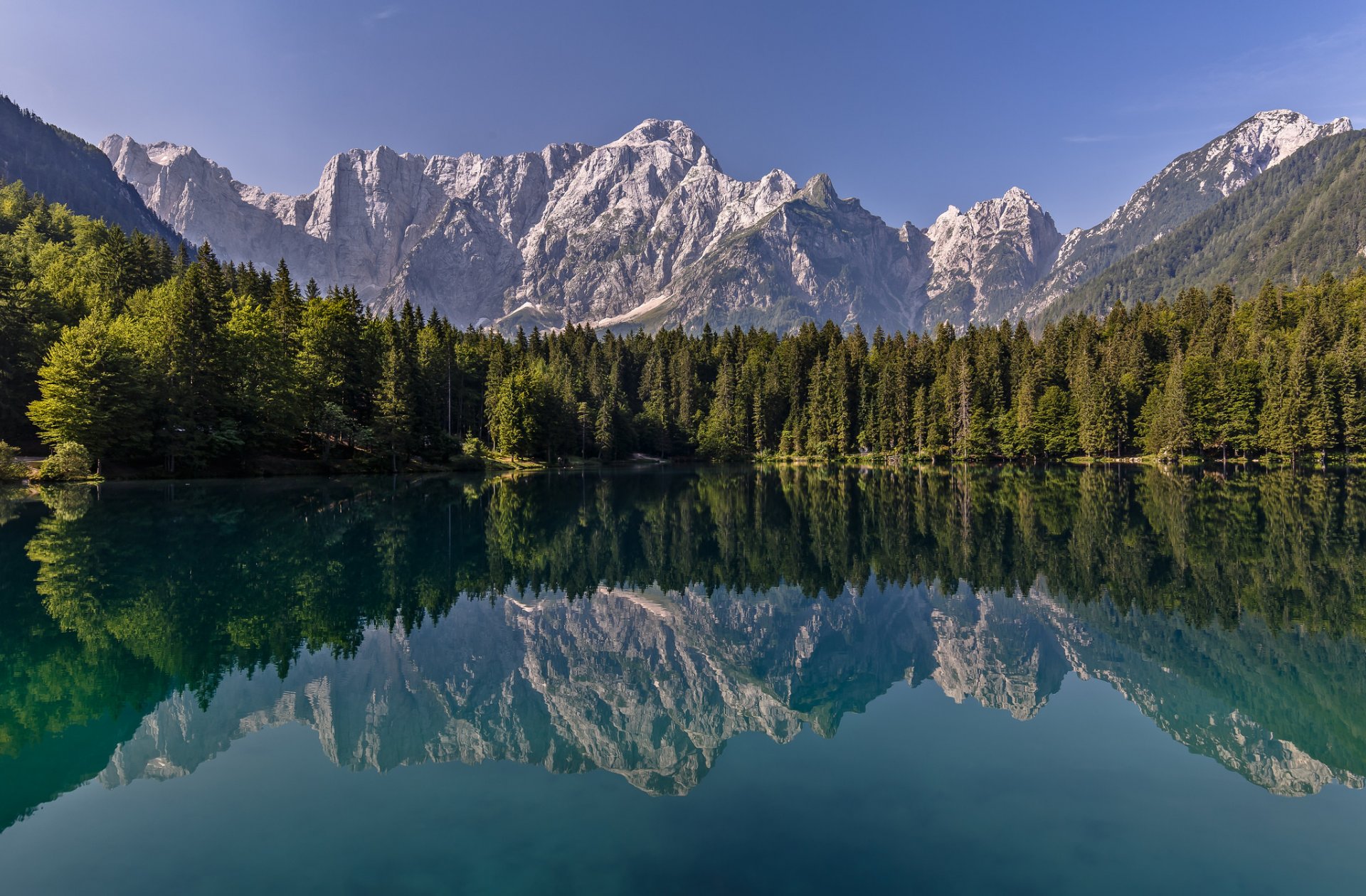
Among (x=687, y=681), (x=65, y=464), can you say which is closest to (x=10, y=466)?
(x=65, y=464)

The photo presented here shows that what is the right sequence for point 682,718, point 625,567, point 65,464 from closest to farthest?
point 682,718, point 625,567, point 65,464

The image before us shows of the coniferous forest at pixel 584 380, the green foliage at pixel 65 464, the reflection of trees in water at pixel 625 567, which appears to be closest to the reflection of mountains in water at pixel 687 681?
the reflection of trees in water at pixel 625 567

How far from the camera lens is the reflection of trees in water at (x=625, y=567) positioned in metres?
14.1

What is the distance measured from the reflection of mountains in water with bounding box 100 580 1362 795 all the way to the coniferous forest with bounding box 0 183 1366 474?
5922 cm

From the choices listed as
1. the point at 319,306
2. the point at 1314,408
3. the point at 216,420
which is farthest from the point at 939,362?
the point at 216,420

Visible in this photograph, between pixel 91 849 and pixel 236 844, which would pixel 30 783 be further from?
pixel 236 844

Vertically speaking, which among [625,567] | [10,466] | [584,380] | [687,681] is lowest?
[687,681]

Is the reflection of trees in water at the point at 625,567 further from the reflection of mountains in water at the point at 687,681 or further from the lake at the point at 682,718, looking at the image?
the reflection of mountains in water at the point at 687,681

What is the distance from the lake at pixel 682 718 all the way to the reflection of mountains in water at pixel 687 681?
93 mm

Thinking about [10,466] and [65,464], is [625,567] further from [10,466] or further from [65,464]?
[10,466]

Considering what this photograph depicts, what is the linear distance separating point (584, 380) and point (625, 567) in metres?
105

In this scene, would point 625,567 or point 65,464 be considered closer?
point 625,567

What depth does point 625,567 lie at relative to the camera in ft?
88.1

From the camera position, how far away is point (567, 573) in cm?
2559
